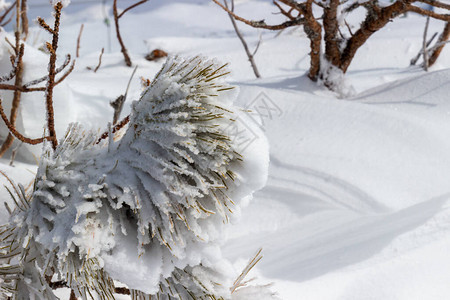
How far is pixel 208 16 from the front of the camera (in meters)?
2.87

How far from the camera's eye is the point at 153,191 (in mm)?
443

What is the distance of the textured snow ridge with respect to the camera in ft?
1.44

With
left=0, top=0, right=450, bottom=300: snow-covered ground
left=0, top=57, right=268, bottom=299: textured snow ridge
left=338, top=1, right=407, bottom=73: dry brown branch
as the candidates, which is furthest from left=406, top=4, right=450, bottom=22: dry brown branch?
left=0, top=57, right=268, bottom=299: textured snow ridge

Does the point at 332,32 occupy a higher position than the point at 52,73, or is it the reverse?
the point at 52,73

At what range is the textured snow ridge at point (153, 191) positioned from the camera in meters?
0.44

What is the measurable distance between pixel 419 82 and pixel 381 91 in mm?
95

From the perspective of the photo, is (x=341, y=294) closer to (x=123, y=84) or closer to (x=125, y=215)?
(x=125, y=215)

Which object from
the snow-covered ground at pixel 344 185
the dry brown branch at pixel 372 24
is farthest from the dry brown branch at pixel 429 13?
the snow-covered ground at pixel 344 185

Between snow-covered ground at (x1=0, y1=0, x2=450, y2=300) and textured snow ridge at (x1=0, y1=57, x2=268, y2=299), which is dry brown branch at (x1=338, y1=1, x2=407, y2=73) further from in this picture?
textured snow ridge at (x1=0, y1=57, x2=268, y2=299)

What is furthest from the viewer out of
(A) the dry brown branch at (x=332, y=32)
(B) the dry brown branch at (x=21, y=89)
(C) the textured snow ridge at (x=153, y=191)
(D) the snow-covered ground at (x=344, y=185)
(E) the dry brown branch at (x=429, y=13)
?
(A) the dry brown branch at (x=332, y=32)

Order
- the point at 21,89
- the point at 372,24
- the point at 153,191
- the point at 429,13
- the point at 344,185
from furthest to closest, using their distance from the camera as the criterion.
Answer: the point at 372,24, the point at 429,13, the point at 344,185, the point at 21,89, the point at 153,191

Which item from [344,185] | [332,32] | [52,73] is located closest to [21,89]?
[52,73]

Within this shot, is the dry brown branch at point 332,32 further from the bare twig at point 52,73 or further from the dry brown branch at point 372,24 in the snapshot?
the bare twig at point 52,73

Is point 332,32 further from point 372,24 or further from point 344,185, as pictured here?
point 344,185
